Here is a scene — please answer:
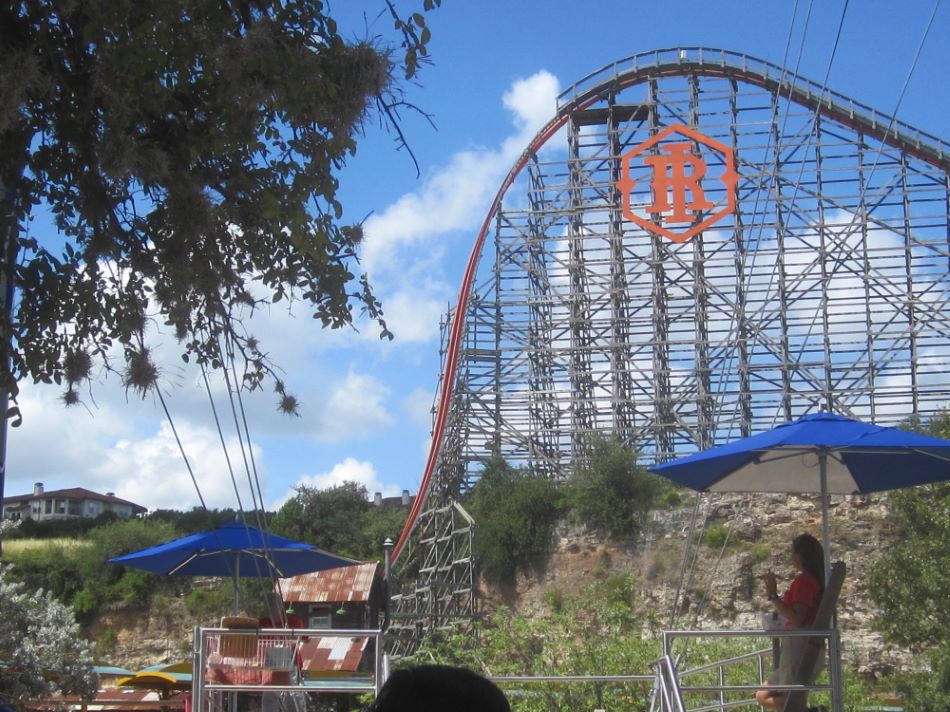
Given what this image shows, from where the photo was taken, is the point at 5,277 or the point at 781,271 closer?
the point at 5,277

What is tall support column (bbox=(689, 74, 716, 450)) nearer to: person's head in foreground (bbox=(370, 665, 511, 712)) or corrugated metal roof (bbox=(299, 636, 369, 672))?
corrugated metal roof (bbox=(299, 636, 369, 672))

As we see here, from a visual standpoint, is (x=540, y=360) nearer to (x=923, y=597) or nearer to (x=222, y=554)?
(x=923, y=597)

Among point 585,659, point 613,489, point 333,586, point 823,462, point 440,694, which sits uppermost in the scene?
point 613,489

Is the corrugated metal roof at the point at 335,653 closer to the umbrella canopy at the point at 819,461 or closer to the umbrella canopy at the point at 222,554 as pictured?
the umbrella canopy at the point at 222,554

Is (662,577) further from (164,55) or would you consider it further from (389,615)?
(164,55)

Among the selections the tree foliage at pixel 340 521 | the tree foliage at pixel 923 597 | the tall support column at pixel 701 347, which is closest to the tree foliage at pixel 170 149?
the tree foliage at pixel 923 597

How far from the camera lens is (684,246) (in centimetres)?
2083

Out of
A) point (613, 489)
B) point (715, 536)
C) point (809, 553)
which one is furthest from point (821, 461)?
point (613, 489)

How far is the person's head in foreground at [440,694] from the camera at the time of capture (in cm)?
156

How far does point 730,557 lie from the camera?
64.1ft

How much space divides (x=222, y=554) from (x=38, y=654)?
4.22m

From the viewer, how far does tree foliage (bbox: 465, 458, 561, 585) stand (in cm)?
2091

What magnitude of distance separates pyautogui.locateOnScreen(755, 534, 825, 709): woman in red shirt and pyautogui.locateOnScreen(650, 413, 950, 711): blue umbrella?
140 mm

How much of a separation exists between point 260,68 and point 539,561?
59.8ft
